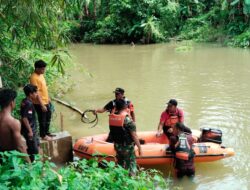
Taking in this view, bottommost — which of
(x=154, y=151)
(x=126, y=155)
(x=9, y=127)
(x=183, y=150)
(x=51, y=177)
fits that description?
(x=154, y=151)

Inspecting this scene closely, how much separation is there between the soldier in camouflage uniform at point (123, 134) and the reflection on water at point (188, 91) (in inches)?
52.6

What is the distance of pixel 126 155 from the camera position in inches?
225

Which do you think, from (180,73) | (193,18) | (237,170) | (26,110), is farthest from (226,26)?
(26,110)

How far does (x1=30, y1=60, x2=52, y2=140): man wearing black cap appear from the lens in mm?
6395

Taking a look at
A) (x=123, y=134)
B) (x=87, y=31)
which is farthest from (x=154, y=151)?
(x=87, y=31)

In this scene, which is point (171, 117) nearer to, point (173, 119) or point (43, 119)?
point (173, 119)

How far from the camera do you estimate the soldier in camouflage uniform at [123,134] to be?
18.0 ft

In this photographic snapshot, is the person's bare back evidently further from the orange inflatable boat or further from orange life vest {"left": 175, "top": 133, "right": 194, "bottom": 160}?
orange life vest {"left": 175, "top": 133, "right": 194, "bottom": 160}

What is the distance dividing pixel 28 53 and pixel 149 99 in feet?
12.2

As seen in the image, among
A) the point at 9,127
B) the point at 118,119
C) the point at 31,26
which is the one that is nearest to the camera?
the point at 9,127

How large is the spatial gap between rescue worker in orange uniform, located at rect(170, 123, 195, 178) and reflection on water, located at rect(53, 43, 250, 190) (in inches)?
7.2

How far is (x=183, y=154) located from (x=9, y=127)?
10.4ft

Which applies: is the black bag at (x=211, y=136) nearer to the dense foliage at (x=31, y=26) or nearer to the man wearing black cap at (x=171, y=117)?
the man wearing black cap at (x=171, y=117)

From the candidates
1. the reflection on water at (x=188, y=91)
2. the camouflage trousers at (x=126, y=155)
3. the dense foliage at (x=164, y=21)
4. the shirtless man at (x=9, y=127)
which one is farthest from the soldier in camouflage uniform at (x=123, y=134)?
the dense foliage at (x=164, y=21)
